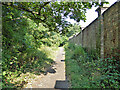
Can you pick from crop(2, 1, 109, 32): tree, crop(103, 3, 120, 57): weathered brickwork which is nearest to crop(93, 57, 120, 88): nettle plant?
crop(103, 3, 120, 57): weathered brickwork

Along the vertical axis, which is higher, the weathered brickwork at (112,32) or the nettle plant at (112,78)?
the weathered brickwork at (112,32)

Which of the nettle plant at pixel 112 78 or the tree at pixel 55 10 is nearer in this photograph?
the nettle plant at pixel 112 78

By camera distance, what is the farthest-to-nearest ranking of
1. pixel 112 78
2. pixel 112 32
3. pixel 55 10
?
pixel 55 10
pixel 112 32
pixel 112 78

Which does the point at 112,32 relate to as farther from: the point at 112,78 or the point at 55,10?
the point at 55,10

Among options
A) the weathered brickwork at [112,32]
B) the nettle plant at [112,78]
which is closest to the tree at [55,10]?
the weathered brickwork at [112,32]

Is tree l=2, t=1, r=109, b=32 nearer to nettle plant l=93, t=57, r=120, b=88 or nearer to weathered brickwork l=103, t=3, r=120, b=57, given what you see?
weathered brickwork l=103, t=3, r=120, b=57

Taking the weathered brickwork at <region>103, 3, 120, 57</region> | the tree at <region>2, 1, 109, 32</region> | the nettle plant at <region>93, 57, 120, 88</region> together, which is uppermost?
the tree at <region>2, 1, 109, 32</region>

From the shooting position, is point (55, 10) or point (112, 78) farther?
point (55, 10)

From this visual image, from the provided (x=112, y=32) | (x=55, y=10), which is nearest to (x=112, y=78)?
(x=112, y=32)

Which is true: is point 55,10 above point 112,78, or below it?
above

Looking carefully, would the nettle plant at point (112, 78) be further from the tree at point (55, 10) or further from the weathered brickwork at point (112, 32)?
the tree at point (55, 10)

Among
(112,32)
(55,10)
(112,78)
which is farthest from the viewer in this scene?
(55,10)

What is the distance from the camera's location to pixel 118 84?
2.70 m

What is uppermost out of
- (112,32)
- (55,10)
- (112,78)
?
(55,10)
